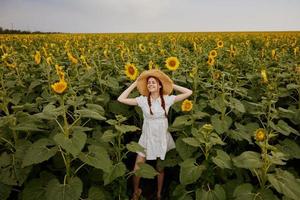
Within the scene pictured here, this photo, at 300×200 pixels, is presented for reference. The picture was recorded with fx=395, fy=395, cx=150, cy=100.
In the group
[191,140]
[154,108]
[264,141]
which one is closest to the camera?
[264,141]

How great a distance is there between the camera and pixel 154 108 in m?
3.98

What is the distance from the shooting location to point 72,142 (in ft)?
9.43

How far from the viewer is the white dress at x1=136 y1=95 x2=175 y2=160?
12.8ft

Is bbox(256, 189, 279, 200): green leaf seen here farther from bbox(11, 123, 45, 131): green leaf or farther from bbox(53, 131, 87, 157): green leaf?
bbox(11, 123, 45, 131): green leaf

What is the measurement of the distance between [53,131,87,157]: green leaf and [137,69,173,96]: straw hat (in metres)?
1.27

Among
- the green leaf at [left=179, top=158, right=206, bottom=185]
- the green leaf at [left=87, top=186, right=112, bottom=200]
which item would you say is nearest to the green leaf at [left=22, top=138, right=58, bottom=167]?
the green leaf at [left=87, top=186, right=112, bottom=200]

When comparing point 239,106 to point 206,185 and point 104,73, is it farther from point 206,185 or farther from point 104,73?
point 104,73

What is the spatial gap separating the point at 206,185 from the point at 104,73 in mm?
2431

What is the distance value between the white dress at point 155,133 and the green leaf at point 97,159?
87 cm

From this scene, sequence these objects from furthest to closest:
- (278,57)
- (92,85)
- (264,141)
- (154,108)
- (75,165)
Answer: (278,57) → (92,85) → (154,108) → (75,165) → (264,141)

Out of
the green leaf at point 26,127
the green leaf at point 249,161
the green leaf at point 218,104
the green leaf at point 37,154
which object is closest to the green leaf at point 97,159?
the green leaf at point 37,154

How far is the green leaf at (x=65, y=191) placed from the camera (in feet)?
9.56

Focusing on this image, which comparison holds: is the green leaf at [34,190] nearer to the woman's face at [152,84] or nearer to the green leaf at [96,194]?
the green leaf at [96,194]

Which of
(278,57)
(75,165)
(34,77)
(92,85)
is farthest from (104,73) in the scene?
(278,57)
